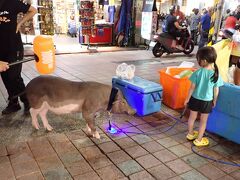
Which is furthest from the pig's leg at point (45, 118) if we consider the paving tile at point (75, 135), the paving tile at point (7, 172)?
the paving tile at point (7, 172)

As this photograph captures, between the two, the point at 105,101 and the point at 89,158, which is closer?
the point at 89,158

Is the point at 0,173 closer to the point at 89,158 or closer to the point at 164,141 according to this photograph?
the point at 89,158

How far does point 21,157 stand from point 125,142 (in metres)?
1.31

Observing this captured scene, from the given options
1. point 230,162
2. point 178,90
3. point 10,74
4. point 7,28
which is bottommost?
point 230,162

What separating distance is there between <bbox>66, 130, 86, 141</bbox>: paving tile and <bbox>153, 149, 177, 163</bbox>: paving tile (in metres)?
1.06

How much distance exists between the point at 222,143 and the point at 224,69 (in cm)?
129

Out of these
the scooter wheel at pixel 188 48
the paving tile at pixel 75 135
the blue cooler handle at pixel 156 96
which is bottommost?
the paving tile at pixel 75 135

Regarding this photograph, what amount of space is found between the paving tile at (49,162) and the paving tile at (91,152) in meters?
0.32

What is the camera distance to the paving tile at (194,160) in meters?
2.88

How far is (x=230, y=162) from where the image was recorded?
116 inches

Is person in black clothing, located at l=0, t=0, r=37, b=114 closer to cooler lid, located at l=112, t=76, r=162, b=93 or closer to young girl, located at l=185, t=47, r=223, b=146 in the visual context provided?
cooler lid, located at l=112, t=76, r=162, b=93

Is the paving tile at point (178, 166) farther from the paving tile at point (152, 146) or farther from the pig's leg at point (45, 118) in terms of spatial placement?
the pig's leg at point (45, 118)

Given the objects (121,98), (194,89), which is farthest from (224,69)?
(121,98)

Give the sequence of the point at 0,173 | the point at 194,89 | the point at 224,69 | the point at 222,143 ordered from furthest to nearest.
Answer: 1. the point at 224,69
2. the point at 222,143
3. the point at 194,89
4. the point at 0,173
